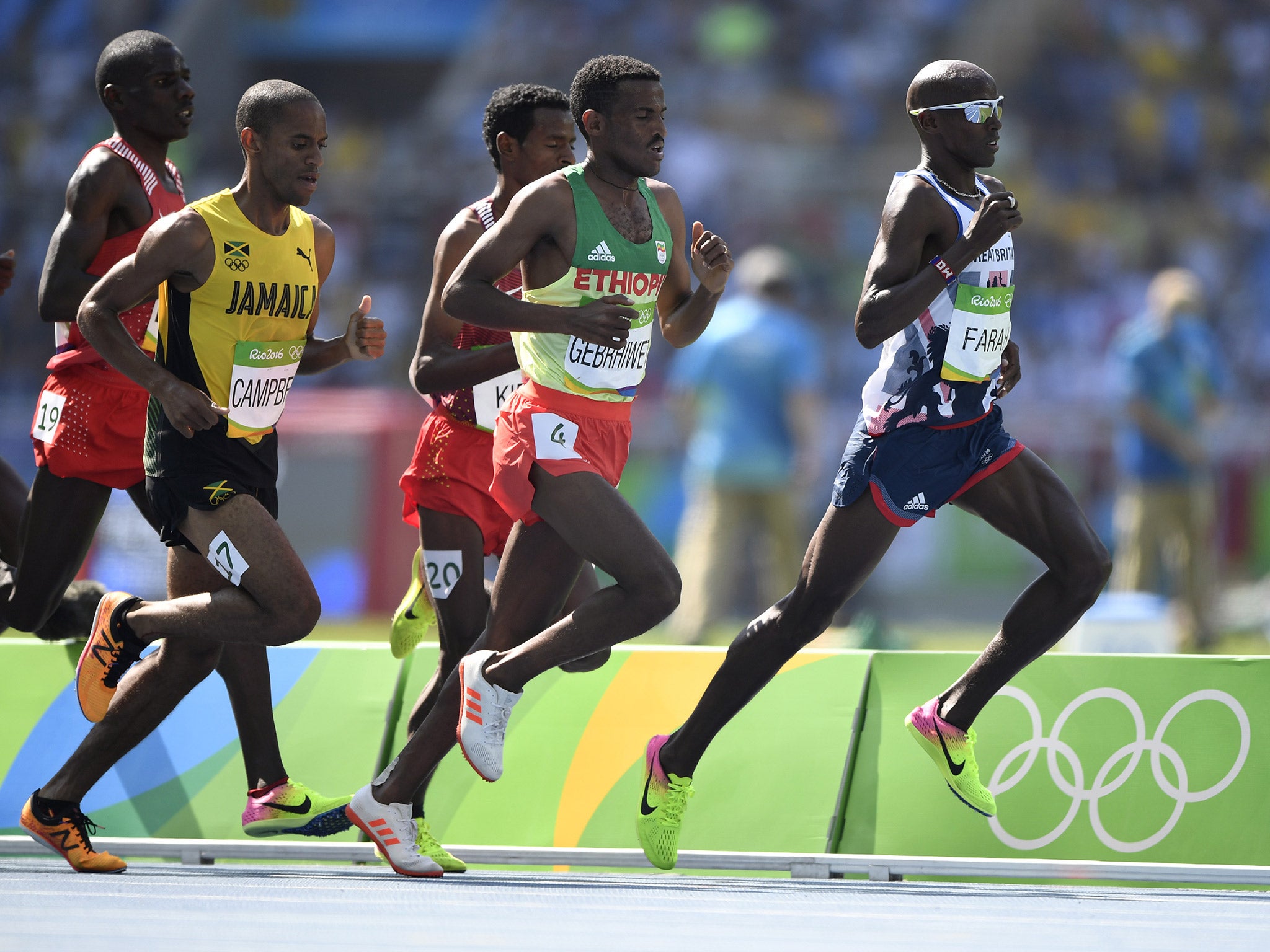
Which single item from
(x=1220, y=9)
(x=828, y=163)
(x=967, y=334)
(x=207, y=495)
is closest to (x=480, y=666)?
(x=207, y=495)

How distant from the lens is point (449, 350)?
537 cm

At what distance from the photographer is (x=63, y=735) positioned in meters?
5.99

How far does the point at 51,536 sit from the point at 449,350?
146 cm

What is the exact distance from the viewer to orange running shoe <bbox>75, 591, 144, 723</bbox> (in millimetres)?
5223

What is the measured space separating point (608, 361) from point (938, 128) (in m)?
1.25

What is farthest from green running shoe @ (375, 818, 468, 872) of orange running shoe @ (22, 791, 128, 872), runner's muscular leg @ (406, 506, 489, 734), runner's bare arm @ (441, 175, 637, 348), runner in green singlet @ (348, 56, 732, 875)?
runner's bare arm @ (441, 175, 637, 348)

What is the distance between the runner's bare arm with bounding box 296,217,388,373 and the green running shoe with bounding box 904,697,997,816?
202cm

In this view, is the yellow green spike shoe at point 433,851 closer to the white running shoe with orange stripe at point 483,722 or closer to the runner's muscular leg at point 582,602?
the white running shoe with orange stripe at point 483,722

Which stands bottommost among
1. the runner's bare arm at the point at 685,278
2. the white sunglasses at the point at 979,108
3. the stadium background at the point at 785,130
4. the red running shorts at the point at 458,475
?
the red running shorts at the point at 458,475

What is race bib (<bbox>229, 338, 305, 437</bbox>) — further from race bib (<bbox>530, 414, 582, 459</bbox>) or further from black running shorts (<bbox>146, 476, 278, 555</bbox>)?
race bib (<bbox>530, 414, 582, 459</bbox>)

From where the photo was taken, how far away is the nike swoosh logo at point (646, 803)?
17.2 feet

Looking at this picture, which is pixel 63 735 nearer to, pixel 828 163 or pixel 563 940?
pixel 563 940

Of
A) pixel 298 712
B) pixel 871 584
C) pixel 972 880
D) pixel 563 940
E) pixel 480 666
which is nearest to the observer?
pixel 563 940

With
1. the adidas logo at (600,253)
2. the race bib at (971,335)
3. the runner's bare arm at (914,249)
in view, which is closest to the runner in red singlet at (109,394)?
the adidas logo at (600,253)
